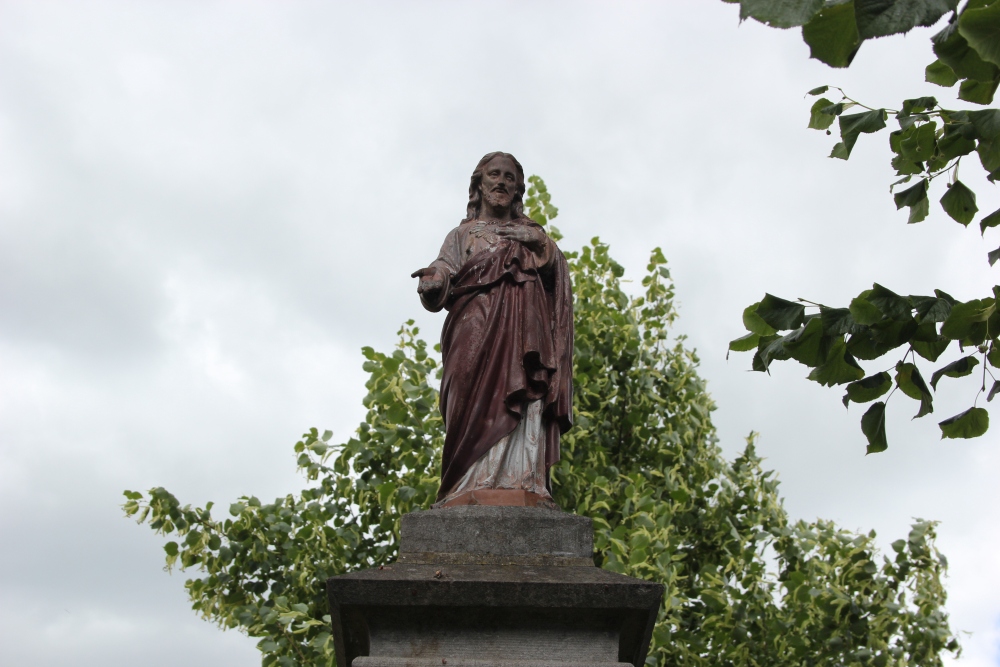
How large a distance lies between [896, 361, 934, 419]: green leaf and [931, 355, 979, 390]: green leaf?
103 millimetres

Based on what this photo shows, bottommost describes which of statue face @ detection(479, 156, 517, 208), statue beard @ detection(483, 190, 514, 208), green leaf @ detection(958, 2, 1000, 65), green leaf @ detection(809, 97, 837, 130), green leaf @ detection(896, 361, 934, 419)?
green leaf @ detection(896, 361, 934, 419)

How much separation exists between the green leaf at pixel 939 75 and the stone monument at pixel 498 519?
7.84 feet

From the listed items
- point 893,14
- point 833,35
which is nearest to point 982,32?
point 893,14

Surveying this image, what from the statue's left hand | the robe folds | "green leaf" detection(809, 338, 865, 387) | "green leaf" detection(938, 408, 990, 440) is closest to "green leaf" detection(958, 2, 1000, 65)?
"green leaf" detection(809, 338, 865, 387)

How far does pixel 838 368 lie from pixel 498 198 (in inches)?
110

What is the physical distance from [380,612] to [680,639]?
253 inches

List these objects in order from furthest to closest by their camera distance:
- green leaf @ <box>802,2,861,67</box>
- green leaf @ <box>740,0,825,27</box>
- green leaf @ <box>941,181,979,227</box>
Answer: green leaf @ <box>941,181,979,227</box>
green leaf @ <box>802,2,861,67</box>
green leaf @ <box>740,0,825,27</box>

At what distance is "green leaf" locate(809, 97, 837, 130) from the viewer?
4328 millimetres

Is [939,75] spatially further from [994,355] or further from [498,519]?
[498,519]

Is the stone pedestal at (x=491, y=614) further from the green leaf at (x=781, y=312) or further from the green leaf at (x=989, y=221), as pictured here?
the green leaf at (x=989, y=221)

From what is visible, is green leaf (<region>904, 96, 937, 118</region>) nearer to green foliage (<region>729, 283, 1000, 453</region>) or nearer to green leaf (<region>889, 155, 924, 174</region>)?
green leaf (<region>889, 155, 924, 174</region>)

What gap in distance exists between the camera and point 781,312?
3752mm

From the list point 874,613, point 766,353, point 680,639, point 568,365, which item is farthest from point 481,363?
point 874,613

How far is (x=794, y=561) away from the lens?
11.2 metres
